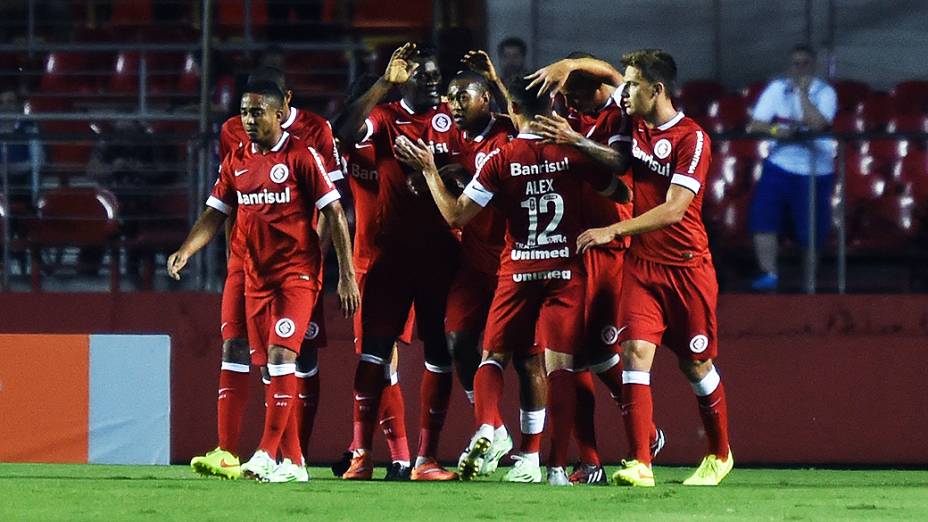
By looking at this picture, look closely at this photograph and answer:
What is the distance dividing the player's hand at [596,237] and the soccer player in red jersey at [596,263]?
57cm

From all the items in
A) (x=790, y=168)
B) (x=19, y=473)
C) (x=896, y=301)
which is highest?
(x=790, y=168)

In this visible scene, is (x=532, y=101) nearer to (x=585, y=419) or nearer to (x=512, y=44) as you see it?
(x=585, y=419)

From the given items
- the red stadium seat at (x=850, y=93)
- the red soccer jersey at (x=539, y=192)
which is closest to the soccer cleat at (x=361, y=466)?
the red soccer jersey at (x=539, y=192)

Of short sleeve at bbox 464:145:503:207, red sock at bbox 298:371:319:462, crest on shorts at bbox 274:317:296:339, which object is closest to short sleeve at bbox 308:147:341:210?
crest on shorts at bbox 274:317:296:339

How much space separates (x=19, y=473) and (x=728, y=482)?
392 cm

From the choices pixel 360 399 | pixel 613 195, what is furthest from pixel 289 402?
pixel 613 195

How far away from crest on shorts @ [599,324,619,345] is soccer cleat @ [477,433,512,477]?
31.8 inches

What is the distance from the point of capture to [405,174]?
9625mm

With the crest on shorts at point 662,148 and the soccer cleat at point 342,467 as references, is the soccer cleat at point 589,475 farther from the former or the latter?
the crest on shorts at point 662,148

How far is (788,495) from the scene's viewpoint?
8461 millimetres

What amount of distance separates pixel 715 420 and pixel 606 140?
1.47 m

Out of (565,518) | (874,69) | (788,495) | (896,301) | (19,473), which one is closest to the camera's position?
(565,518)

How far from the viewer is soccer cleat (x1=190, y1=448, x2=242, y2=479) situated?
903 centimetres

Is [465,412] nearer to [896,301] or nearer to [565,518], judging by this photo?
[896,301]
